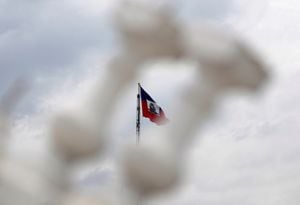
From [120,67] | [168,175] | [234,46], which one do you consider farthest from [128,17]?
[168,175]

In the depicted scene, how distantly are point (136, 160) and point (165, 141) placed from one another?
451 mm

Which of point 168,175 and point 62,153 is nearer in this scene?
point 168,175

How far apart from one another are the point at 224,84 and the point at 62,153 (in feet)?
7.41

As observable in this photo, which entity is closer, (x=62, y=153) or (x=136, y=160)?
(x=136, y=160)

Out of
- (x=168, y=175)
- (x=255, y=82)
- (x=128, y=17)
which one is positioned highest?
(x=128, y=17)

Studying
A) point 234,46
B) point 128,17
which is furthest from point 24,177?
point 234,46

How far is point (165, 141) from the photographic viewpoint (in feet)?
29.5

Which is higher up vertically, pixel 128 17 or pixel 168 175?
pixel 128 17

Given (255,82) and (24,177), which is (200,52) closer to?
(255,82)

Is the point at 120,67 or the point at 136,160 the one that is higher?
the point at 120,67

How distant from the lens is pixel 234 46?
338 inches

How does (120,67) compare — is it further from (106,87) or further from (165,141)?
(165,141)

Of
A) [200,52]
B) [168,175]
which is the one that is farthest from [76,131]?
[200,52]

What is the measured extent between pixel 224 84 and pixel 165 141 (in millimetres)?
968
